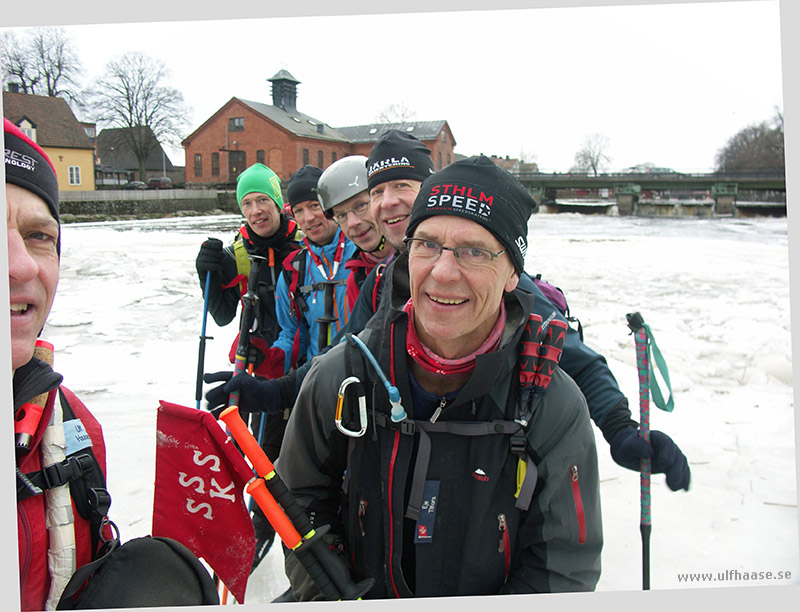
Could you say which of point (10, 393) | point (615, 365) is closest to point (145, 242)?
point (615, 365)

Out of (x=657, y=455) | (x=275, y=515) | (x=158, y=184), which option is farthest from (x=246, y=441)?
(x=158, y=184)

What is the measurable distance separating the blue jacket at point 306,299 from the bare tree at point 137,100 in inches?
62.4

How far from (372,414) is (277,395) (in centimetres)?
A: 110

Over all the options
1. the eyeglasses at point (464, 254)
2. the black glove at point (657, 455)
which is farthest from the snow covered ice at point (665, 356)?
the eyeglasses at point (464, 254)

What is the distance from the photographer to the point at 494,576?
1641 mm

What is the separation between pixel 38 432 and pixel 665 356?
601cm

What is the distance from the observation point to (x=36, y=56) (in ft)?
8.49

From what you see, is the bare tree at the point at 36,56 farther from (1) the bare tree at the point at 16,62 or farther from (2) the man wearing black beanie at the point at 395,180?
(2) the man wearing black beanie at the point at 395,180

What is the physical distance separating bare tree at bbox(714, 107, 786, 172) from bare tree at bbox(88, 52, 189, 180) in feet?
12.1

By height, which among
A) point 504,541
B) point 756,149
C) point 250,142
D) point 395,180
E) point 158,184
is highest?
point 250,142

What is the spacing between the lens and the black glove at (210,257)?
353 cm

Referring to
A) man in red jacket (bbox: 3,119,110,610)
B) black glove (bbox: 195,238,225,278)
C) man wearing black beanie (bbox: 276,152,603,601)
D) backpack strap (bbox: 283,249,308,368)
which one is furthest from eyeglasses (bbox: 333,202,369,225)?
man in red jacket (bbox: 3,119,110,610)

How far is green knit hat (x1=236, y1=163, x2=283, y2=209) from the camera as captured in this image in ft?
11.5

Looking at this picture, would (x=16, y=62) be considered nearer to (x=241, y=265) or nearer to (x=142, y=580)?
(x=241, y=265)
